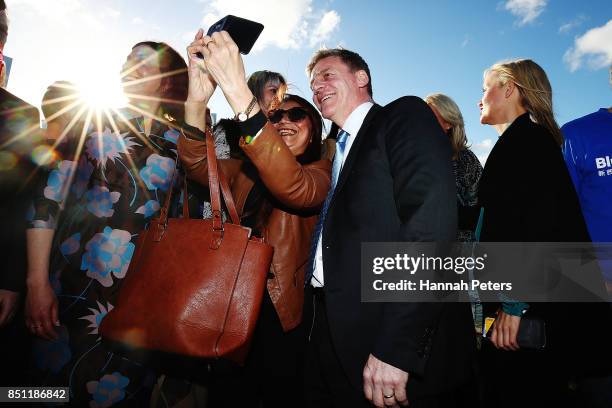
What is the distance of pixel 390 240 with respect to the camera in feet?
4.96

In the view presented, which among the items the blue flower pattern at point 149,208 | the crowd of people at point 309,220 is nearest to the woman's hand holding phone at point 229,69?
the crowd of people at point 309,220

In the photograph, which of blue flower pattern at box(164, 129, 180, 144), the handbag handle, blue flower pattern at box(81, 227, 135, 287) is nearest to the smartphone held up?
the handbag handle

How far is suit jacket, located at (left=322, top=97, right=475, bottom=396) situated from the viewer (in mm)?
1323

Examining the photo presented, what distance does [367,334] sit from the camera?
150 cm

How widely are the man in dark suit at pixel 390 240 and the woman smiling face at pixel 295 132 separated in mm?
654

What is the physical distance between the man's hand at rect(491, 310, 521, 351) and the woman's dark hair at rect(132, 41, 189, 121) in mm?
2272

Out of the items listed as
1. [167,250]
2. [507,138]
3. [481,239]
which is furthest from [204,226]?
[507,138]

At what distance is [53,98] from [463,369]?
10.9ft

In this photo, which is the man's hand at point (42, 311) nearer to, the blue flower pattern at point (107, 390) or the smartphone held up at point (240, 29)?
the blue flower pattern at point (107, 390)

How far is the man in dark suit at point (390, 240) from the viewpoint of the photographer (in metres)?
1.31

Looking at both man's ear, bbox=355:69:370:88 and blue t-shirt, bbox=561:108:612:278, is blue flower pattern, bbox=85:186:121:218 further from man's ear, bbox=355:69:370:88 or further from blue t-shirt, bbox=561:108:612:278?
blue t-shirt, bbox=561:108:612:278

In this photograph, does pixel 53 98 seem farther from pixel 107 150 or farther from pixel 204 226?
pixel 204 226

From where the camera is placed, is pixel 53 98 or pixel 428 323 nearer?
pixel 428 323

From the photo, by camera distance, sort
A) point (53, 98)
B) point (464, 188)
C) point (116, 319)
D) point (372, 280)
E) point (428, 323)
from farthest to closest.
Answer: point (464, 188)
point (53, 98)
point (116, 319)
point (372, 280)
point (428, 323)
